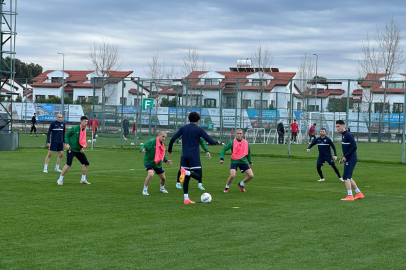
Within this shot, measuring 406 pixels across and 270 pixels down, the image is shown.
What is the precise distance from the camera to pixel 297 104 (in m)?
54.8

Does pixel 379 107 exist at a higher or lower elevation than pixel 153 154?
higher

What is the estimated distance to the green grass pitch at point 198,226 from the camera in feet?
24.8

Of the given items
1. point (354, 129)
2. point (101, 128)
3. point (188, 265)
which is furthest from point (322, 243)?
point (354, 129)

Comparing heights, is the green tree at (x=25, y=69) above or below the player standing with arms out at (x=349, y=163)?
above

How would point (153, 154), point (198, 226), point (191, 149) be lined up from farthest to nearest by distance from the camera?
1. point (153, 154)
2. point (191, 149)
3. point (198, 226)

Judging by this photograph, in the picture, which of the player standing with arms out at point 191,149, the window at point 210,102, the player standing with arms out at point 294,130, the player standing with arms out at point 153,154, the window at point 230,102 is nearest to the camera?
the player standing with arms out at point 191,149

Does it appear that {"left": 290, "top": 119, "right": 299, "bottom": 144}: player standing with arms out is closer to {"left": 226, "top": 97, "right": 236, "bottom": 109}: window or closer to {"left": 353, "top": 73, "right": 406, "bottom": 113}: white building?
{"left": 226, "top": 97, "right": 236, "bottom": 109}: window

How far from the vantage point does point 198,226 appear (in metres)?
10.0

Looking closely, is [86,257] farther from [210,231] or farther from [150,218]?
[150,218]

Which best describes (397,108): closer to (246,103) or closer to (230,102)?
(246,103)

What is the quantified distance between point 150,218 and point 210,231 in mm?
1640

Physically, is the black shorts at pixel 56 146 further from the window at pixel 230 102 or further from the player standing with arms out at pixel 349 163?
the window at pixel 230 102

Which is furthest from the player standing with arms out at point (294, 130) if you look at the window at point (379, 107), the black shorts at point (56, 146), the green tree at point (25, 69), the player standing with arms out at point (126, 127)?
the green tree at point (25, 69)

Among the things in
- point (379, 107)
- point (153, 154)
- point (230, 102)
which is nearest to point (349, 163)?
point (153, 154)
